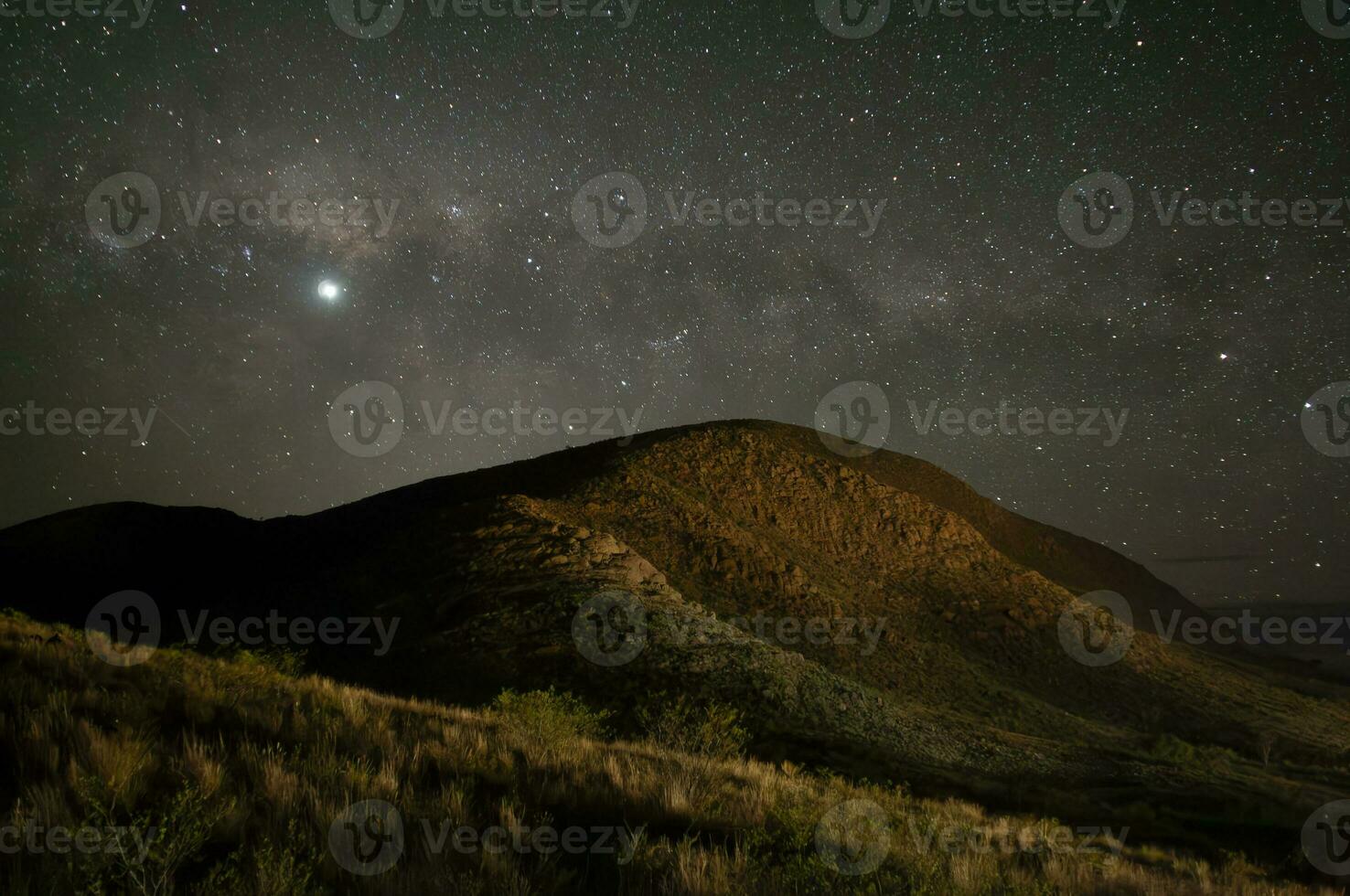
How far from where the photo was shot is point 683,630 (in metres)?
23.6

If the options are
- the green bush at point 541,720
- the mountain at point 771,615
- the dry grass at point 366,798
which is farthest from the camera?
the mountain at point 771,615

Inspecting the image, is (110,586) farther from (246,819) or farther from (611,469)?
(246,819)

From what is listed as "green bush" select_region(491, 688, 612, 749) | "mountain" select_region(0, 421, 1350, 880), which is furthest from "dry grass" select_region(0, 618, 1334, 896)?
"mountain" select_region(0, 421, 1350, 880)

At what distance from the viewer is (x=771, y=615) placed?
3325 centimetres

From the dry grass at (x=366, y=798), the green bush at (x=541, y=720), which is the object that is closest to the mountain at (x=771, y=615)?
the green bush at (x=541, y=720)

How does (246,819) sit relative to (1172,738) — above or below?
above

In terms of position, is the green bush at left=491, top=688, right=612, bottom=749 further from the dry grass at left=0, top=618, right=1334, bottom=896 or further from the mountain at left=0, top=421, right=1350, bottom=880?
the mountain at left=0, top=421, right=1350, bottom=880

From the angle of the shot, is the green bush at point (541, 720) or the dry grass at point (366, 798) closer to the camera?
the dry grass at point (366, 798)

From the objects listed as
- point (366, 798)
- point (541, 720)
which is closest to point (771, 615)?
point (541, 720)

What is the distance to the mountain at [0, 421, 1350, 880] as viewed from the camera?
64.6 feet

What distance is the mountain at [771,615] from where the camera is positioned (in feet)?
64.6

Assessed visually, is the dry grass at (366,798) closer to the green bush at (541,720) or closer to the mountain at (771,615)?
the green bush at (541,720)

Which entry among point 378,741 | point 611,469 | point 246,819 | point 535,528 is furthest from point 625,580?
point 246,819

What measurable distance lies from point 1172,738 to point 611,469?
104ft
